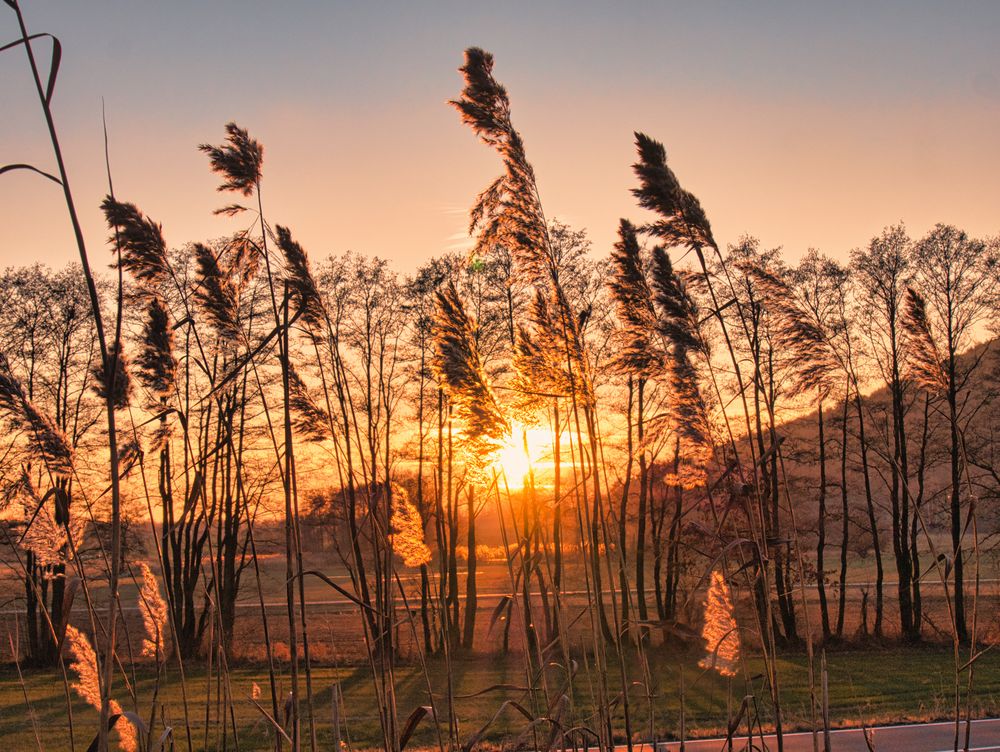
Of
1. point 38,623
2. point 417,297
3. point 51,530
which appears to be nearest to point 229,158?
point 51,530

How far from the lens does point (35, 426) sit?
2533mm

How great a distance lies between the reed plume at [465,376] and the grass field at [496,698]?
20.1ft

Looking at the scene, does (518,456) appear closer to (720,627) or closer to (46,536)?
(720,627)

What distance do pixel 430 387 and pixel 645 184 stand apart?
22063 millimetres

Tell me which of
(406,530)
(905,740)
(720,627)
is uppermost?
(406,530)

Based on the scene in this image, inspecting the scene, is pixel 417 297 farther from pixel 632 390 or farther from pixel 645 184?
pixel 645 184

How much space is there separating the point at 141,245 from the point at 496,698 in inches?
607

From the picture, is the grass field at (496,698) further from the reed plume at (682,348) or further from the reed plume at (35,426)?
the reed plume at (35,426)

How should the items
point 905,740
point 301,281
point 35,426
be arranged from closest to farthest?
point 35,426 < point 301,281 < point 905,740

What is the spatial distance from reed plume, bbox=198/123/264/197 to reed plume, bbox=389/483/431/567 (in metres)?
1.33

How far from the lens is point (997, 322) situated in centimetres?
2270

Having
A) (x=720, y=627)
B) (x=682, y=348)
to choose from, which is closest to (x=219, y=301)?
(x=682, y=348)

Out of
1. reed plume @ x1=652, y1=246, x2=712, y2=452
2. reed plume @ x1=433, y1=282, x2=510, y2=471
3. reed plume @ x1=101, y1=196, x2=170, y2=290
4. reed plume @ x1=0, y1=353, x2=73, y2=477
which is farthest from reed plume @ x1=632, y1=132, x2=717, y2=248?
reed plume @ x1=0, y1=353, x2=73, y2=477

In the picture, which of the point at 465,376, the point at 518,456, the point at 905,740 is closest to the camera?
the point at 465,376
